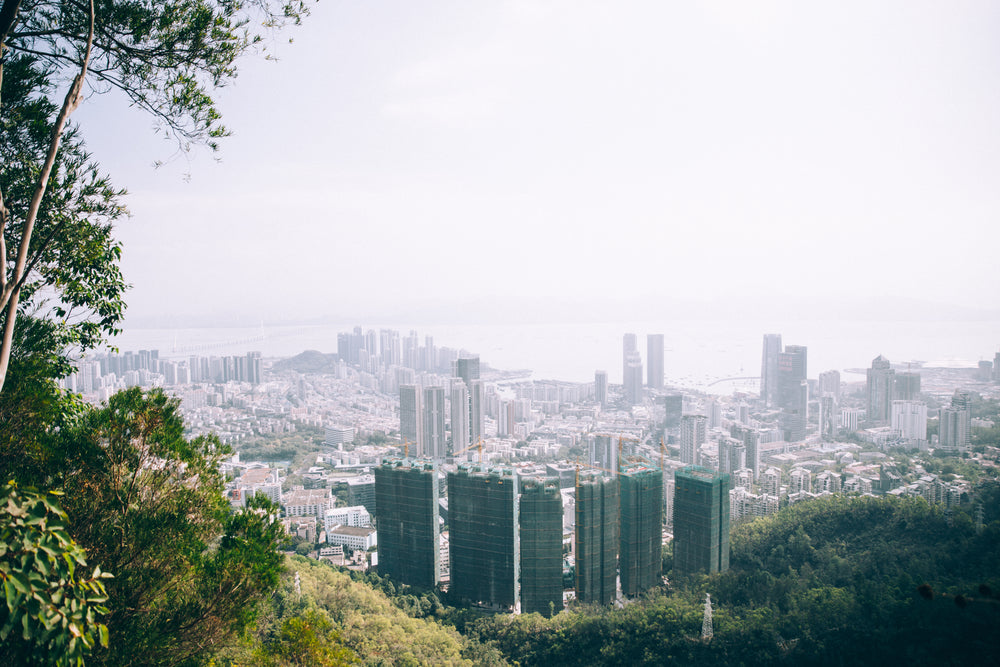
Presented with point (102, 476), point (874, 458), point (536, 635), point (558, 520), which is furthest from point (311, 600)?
point (874, 458)

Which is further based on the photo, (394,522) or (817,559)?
(394,522)

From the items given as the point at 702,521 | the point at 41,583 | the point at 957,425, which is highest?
the point at 41,583

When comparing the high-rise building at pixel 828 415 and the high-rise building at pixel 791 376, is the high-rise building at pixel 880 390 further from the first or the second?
the high-rise building at pixel 791 376

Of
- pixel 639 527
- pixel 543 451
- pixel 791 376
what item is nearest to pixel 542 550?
pixel 639 527

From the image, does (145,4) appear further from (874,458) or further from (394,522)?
(874,458)

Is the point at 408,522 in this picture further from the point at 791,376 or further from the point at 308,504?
the point at 791,376

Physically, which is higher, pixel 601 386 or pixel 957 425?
pixel 957 425
